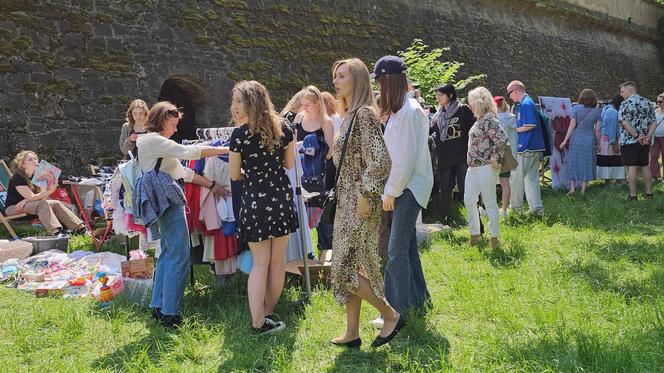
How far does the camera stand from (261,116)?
138 inches

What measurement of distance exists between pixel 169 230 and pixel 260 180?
2.68 ft

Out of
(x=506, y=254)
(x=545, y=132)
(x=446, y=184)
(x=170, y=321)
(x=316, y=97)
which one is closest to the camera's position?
(x=170, y=321)

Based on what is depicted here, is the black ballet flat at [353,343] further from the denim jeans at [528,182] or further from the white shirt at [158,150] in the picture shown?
the denim jeans at [528,182]

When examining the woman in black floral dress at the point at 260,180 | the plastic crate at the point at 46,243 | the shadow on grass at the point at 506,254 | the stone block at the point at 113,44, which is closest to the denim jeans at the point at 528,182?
the shadow on grass at the point at 506,254

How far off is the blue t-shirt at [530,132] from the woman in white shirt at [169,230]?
4.87 metres

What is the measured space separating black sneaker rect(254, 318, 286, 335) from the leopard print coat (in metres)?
0.67

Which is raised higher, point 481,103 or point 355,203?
point 481,103

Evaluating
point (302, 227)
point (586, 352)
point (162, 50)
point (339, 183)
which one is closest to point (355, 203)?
point (339, 183)

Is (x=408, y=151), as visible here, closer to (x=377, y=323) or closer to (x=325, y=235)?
(x=377, y=323)

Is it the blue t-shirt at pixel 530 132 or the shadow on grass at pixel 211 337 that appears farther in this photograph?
the blue t-shirt at pixel 530 132

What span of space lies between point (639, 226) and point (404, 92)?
14.2 feet

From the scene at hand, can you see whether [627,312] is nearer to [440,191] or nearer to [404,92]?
[404,92]

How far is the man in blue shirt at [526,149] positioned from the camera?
23.2 feet

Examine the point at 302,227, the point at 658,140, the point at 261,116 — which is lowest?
the point at 302,227
